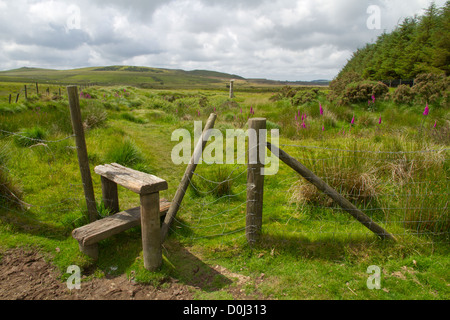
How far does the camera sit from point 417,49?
25344 mm

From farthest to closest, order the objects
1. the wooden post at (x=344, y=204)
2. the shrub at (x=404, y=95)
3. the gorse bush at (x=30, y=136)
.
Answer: the shrub at (x=404, y=95) < the gorse bush at (x=30, y=136) < the wooden post at (x=344, y=204)

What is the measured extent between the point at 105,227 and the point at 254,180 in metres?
1.97

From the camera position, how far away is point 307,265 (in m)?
3.37

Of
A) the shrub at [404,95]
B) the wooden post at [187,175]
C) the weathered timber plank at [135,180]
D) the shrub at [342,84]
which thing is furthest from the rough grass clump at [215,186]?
the shrub at [342,84]

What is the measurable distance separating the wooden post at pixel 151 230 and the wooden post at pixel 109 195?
53.7 inches

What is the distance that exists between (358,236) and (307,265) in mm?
904

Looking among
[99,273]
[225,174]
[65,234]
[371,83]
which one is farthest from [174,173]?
[371,83]

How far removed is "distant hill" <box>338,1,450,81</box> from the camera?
21219 mm

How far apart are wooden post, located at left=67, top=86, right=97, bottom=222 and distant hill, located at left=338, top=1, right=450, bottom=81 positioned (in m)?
22.9

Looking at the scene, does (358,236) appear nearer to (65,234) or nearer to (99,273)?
(99,273)

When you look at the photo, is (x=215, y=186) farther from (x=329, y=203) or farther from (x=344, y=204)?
(x=344, y=204)

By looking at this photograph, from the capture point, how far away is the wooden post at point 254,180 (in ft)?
10.9

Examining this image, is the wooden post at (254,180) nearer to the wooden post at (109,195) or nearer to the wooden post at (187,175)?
the wooden post at (187,175)

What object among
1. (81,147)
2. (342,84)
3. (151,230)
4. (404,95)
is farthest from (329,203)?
(342,84)
